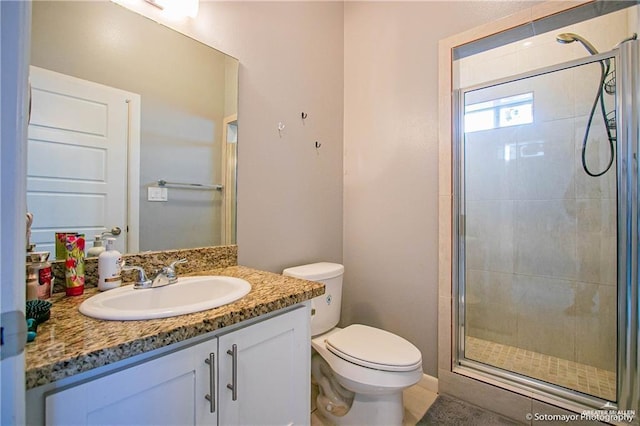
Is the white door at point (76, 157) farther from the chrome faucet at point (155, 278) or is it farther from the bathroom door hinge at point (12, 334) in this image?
the bathroom door hinge at point (12, 334)

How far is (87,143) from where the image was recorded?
1.02 metres

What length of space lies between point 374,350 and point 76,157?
1.42 meters

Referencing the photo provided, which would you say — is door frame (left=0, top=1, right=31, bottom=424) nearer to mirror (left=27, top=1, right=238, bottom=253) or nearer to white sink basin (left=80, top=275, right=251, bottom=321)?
white sink basin (left=80, top=275, right=251, bottom=321)

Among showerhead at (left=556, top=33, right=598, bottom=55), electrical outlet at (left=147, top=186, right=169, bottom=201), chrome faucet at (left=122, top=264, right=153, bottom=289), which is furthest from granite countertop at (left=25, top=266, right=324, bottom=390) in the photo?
showerhead at (left=556, top=33, right=598, bottom=55)

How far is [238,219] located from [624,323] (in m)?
1.86

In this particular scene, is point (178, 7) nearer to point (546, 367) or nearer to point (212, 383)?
point (212, 383)

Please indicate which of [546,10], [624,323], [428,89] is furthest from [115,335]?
[546,10]

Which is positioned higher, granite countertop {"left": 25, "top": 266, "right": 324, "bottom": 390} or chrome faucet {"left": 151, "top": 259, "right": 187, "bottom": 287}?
chrome faucet {"left": 151, "top": 259, "right": 187, "bottom": 287}

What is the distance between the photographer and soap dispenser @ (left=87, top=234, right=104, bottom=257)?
103 centimetres

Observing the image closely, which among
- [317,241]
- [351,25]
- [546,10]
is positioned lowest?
[317,241]

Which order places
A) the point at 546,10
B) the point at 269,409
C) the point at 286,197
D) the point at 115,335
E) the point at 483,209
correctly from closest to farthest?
the point at 115,335 → the point at 269,409 → the point at 546,10 → the point at 286,197 → the point at 483,209

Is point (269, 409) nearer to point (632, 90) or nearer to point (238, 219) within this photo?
point (238, 219)

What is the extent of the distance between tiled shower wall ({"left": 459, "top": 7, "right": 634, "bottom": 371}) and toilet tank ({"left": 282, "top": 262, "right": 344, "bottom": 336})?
2.64ft

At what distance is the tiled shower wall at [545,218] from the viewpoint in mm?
1539
